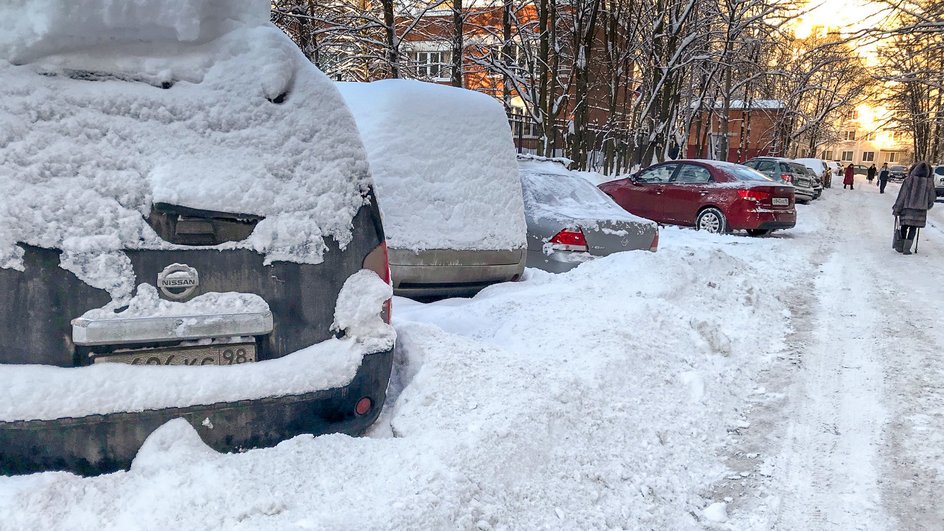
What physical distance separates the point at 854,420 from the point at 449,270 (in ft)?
9.38

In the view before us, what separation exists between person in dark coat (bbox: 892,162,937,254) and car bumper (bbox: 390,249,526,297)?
31.9ft

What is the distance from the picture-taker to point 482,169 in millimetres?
5246

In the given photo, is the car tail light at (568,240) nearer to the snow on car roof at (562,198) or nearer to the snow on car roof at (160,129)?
the snow on car roof at (562,198)

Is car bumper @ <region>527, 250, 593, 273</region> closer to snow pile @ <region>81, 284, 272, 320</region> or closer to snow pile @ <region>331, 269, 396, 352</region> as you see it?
snow pile @ <region>331, 269, 396, 352</region>

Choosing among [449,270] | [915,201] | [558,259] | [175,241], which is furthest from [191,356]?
[915,201]

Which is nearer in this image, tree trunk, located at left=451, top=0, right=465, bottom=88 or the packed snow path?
the packed snow path

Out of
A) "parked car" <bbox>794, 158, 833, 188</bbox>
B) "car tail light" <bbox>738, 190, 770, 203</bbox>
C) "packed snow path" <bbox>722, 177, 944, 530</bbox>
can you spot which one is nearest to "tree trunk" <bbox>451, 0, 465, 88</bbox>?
"car tail light" <bbox>738, 190, 770, 203</bbox>

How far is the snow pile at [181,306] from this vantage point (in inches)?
86.8

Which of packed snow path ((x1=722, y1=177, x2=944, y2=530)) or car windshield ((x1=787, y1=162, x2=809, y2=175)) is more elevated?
car windshield ((x1=787, y1=162, x2=809, y2=175))

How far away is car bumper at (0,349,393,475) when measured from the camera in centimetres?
211

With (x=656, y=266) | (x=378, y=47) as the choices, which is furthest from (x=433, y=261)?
(x=378, y=47)

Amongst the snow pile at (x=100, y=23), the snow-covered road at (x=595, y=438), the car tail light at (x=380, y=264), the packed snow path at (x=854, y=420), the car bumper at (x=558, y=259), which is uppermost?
the snow pile at (x=100, y=23)

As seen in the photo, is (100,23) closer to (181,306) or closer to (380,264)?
(181,306)

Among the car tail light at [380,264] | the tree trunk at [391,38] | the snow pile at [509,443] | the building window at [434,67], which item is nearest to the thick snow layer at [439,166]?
the snow pile at [509,443]
